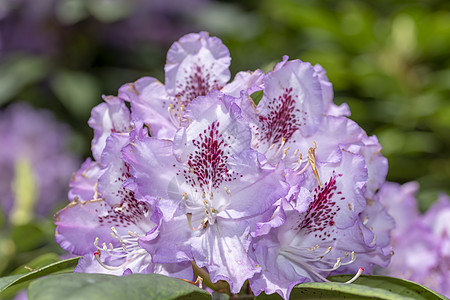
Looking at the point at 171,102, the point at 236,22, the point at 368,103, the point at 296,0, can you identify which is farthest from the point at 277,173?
the point at 236,22

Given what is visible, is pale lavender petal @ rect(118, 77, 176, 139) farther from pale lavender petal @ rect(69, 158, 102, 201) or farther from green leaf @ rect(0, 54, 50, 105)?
green leaf @ rect(0, 54, 50, 105)

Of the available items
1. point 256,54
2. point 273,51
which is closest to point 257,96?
point 273,51

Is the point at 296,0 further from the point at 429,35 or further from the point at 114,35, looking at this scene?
the point at 114,35

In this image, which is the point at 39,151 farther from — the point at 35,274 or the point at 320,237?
the point at 320,237

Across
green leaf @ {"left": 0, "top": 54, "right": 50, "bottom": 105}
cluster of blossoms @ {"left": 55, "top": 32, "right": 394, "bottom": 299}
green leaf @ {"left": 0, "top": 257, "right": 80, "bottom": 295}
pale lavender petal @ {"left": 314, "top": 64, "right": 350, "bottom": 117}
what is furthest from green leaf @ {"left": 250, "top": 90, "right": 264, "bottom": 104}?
green leaf @ {"left": 0, "top": 54, "right": 50, "bottom": 105}

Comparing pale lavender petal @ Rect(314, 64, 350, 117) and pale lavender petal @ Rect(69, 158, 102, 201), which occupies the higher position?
pale lavender petal @ Rect(314, 64, 350, 117)
